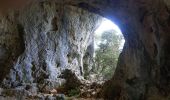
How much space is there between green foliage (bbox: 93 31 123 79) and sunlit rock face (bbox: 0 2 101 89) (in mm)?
2724

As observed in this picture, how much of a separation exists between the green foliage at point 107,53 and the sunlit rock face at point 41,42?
8.94 ft

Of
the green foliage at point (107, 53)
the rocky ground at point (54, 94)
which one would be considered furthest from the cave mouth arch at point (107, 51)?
the rocky ground at point (54, 94)

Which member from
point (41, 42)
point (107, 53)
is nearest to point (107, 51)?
point (107, 53)

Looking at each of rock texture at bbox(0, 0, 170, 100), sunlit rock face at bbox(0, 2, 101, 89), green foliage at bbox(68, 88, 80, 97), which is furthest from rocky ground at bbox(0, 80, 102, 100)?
rock texture at bbox(0, 0, 170, 100)

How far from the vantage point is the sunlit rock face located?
11281 mm

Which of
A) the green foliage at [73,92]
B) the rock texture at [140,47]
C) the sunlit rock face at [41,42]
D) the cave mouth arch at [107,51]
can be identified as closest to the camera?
the rock texture at [140,47]

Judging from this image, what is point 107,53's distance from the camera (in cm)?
1761

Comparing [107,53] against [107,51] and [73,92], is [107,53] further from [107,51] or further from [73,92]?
[73,92]

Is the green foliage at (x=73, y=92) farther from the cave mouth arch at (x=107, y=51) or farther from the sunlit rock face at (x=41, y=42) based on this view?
the cave mouth arch at (x=107, y=51)

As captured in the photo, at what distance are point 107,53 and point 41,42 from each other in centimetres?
600

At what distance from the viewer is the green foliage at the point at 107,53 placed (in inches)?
682

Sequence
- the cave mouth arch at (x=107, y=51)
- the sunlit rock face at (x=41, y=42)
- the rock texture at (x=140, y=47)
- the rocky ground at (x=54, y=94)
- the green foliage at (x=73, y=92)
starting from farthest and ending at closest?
the cave mouth arch at (x=107, y=51)
the green foliage at (x=73, y=92)
the sunlit rock face at (x=41, y=42)
the rocky ground at (x=54, y=94)
the rock texture at (x=140, y=47)

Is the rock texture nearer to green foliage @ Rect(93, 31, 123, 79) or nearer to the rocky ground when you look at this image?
the rocky ground

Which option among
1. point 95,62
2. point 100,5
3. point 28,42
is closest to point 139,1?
point 100,5
